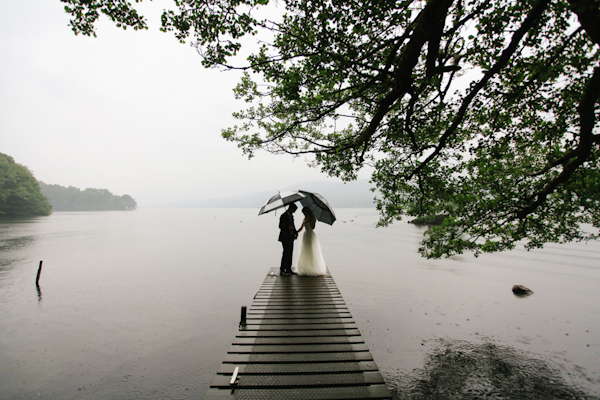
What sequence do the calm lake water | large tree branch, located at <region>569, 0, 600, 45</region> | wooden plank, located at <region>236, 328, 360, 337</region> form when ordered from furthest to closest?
the calm lake water < wooden plank, located at <region>236, 328, 360, 337</region> < large tree branch, located at <region>569, 0, 600, 45</region>

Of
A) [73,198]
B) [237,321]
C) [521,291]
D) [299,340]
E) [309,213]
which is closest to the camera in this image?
[299,340]

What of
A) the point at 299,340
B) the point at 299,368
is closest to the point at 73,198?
the point at 299,340

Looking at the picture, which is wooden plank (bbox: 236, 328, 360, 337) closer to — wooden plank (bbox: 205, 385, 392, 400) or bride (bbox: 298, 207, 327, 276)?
wooden plank (bbox: 205, 385, 392, 400)

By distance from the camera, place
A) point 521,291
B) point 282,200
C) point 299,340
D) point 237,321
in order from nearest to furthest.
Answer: point 299,340 < point 282,200 < point 237,321 < point 521,291

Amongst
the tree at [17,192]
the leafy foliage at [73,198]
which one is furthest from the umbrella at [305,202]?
the leafy foliage at [73,198]

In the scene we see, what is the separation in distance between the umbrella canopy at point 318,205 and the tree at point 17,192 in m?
99.0

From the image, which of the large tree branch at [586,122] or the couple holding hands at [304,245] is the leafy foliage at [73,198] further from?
the large tree branch at [586,122]

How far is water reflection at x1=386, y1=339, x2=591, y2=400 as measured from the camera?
6.93 metres

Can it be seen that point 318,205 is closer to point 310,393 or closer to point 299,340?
point 299,340

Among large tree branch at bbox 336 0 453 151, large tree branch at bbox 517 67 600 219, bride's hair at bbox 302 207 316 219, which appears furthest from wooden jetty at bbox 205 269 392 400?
large tree branch at bbox 517 67 600 219

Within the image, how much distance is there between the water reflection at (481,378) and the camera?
22.7ft

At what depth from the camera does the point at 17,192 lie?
78.8m

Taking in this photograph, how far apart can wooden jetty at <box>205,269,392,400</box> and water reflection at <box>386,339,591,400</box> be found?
2.44 metres

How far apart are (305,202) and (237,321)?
5350mm
